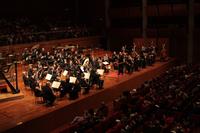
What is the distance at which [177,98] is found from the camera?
9922mm

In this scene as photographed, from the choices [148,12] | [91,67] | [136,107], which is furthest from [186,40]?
[136,107]

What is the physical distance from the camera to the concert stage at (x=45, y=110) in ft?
30.4

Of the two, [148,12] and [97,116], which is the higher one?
[148,12]

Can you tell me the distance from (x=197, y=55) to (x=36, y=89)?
14.0 m

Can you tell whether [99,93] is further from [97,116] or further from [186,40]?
[186,40]

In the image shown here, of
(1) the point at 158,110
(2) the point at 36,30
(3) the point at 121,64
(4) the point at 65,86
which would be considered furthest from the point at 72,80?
(2) the point at 36,30

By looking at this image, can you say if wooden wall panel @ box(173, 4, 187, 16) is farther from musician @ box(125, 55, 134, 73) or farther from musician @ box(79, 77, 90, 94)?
musician @ box(79, 77, 90, 94)

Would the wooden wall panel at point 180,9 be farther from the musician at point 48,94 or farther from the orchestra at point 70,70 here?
the musician at point 48,94

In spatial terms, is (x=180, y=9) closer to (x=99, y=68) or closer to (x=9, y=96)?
(x=99, y=68)

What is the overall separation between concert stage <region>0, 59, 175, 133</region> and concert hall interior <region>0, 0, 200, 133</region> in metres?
0.03

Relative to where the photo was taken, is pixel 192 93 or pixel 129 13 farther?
pixel 129 13

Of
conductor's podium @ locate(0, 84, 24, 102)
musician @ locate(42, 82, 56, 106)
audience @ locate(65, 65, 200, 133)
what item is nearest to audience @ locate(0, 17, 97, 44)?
conductor's podium @ locate(0, 84, 24, 102)

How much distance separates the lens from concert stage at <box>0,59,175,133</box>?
9258 millimetres

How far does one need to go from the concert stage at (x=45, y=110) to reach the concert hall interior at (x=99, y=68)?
3 cm
